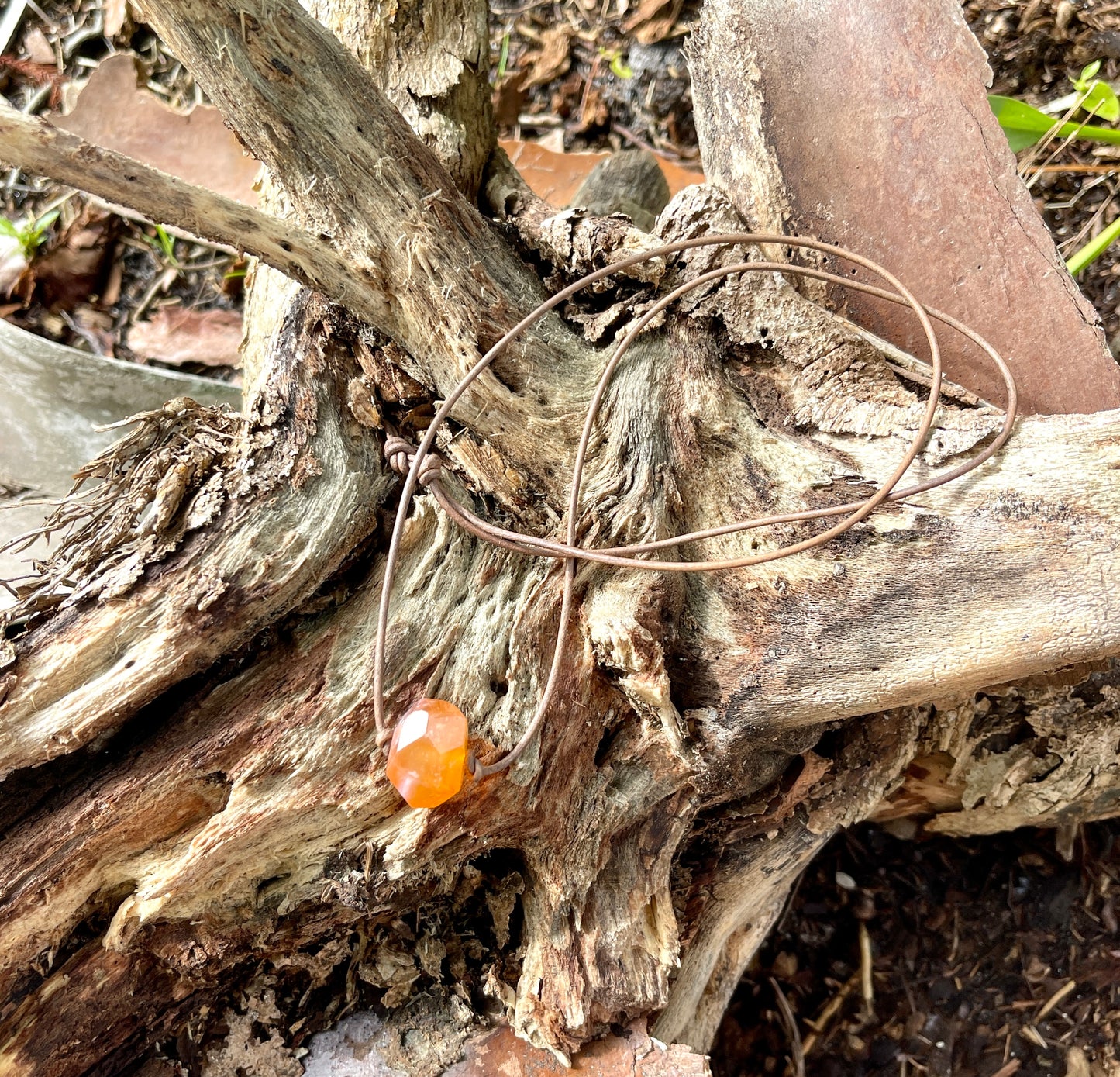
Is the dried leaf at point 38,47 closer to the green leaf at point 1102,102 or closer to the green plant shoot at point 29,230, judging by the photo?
the green plant shoot at point 29,230

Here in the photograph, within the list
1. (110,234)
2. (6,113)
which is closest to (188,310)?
(110,234)

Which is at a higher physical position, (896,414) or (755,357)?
(755,357)

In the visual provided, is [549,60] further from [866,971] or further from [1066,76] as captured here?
[866,971]

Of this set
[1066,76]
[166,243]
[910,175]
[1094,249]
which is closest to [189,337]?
[166,243]

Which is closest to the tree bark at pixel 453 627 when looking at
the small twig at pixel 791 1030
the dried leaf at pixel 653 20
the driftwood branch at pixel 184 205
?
the driftwood branch at pixel 184 205

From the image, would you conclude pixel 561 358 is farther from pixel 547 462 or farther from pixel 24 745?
pixel 24 745

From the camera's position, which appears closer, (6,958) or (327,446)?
(6,958)
